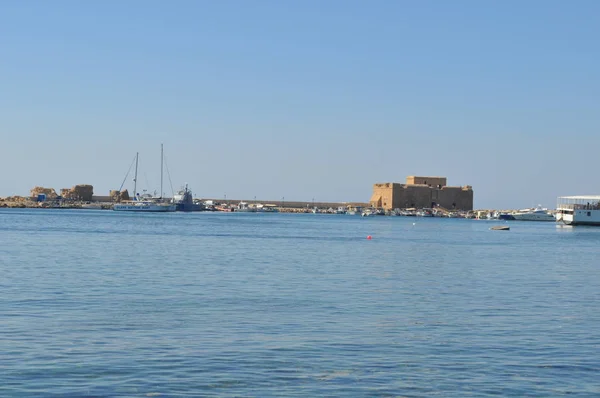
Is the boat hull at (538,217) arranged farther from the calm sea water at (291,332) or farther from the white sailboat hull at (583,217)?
the calm sea water at (291,332)

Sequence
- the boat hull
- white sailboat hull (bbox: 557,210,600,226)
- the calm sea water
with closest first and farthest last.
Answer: the calm sea water, white sailboat hull (bbox: 557,210,600,226), the boat hull

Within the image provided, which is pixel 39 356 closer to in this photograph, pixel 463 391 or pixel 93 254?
pixel 463 391

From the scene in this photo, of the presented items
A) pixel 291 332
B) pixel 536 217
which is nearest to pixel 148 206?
pixel 536 217

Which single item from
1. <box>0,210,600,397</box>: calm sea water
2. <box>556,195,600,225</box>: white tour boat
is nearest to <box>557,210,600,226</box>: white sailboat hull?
<box>556,195,600,225</box>: white tour boat

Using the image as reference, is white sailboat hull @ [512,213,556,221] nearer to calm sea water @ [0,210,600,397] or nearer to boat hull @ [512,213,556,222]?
boat hull @ [512,213,556,222]

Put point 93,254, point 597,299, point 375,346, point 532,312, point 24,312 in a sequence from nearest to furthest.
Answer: point 375,346 → point 24,312 → point 532,312 → point 597,299 → point 93,254

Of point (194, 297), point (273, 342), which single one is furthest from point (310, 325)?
point (194, 297)

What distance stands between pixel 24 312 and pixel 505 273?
→ 21.7 meters

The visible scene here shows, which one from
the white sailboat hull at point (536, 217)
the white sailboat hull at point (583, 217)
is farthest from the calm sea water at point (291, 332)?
the white sailboat hull at point (536, 217)

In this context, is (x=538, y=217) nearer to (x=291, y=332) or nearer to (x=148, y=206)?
(x=148, y=206)

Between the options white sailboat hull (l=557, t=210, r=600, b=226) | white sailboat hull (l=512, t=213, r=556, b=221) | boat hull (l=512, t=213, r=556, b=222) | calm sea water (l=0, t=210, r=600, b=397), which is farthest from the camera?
white sailboat hull (l=512, t=213, r=556, b=221)

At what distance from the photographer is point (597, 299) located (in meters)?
25.5

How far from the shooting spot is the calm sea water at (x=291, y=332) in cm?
1305

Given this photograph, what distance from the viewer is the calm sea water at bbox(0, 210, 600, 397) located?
42.8 ft
